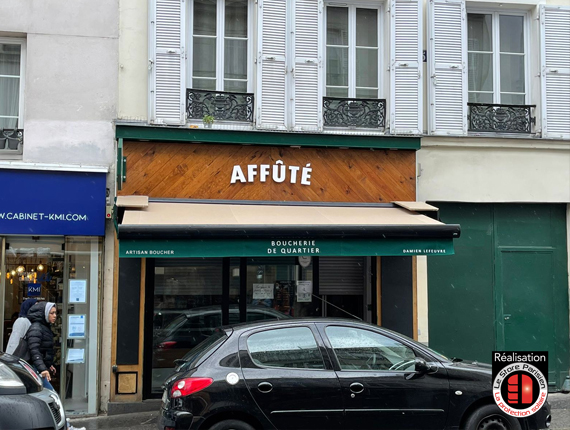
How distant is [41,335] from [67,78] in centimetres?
408

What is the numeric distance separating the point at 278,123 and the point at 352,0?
2606 mm

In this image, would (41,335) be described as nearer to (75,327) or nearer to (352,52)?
(75,327)

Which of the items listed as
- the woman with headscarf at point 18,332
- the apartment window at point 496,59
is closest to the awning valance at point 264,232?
the woman with headscarf at point 18,332

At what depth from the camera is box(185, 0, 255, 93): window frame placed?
10953 millimetres

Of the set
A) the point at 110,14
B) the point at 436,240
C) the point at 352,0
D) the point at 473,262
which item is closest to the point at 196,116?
the point at 110,14

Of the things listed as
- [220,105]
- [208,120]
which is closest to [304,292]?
[208,120]

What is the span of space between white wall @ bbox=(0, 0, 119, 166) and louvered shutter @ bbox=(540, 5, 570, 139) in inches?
290

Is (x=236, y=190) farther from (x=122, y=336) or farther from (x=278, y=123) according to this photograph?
(x=122, y=336)

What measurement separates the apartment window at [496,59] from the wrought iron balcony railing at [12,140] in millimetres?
7627

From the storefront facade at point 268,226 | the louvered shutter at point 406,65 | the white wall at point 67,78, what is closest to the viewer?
the storefront facade at point 268,226

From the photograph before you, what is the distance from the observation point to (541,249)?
11.6 meters

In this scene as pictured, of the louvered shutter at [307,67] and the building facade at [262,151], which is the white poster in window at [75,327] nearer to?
the building facade at [262,151]

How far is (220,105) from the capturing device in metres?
10.8

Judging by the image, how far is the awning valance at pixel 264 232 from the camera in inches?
343
